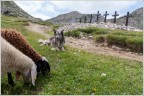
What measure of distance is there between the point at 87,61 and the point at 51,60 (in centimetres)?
187

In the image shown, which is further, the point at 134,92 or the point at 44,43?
the point at 44,43

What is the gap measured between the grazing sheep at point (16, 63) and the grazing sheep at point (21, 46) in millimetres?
599

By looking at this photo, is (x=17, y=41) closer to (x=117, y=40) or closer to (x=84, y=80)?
(x=84, y=80)

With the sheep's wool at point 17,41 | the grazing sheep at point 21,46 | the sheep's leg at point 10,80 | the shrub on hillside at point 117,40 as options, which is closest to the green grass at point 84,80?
the sheep's leg at point 10,80

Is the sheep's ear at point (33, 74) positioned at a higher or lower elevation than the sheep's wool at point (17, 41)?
lower

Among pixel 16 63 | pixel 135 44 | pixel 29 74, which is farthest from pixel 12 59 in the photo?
pixel 135 44

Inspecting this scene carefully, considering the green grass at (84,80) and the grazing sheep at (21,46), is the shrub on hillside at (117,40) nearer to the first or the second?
the green grass at (84,80)

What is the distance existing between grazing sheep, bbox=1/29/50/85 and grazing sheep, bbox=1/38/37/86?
599 mm

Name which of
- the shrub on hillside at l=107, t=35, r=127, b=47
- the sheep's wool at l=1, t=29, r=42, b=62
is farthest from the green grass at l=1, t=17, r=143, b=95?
the shrub on hillside at l=107, t=35, r=127, b=47

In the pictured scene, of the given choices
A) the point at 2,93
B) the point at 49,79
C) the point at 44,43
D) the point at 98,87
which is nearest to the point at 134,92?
the point at 98,87

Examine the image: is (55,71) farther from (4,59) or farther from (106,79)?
(4,59)

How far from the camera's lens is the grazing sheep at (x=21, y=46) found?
1362 centimetres

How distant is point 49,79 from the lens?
14.5m

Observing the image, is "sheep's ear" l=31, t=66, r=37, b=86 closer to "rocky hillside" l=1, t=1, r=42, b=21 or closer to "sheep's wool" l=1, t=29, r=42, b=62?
"sheep's wool" l=1, t=29, r=42, b=62
